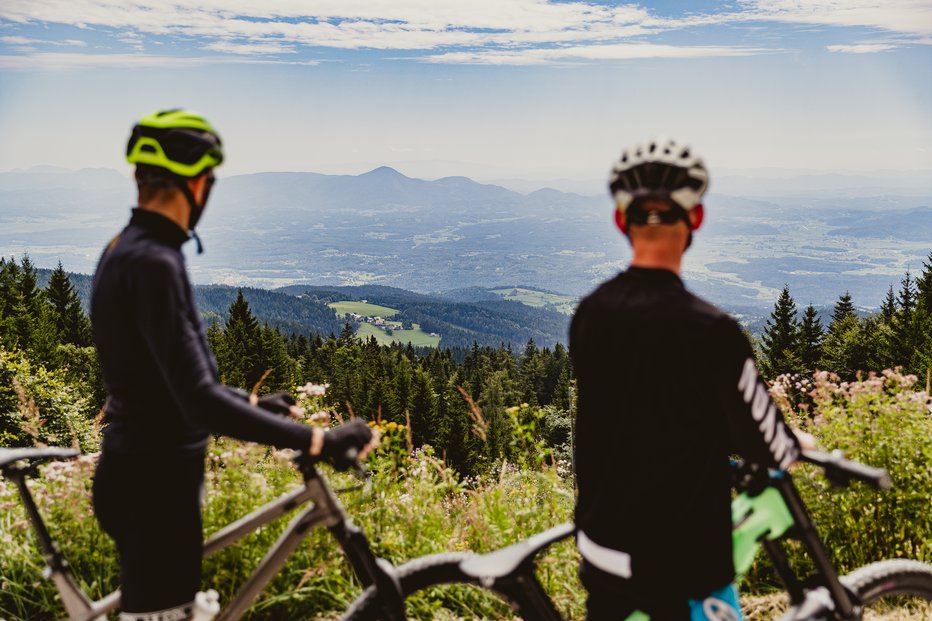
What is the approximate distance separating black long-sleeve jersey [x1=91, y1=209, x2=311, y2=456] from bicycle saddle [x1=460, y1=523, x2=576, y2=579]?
0.84 metres

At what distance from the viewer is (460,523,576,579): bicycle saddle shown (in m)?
2.63

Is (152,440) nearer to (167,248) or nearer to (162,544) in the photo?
(162,544)

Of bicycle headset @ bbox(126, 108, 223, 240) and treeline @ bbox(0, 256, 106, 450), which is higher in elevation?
bicycle headset @ bbox(126, 108, 223, 240)

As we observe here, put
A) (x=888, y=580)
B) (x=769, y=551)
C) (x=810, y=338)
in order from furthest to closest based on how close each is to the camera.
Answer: (x=810, y=338)
(x=888, y=580)
(x=769, y=551)

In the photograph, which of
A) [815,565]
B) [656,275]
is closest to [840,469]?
[815,565]

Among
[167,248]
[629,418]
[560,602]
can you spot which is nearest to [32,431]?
[167,248]

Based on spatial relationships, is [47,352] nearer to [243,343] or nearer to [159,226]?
[243,343]

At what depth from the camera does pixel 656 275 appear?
88.6 inches

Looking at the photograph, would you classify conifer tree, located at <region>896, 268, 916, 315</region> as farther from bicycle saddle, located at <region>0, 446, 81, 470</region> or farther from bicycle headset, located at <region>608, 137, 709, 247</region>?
bicycle saddle, located at <region>0, 446, 81, 470</region>

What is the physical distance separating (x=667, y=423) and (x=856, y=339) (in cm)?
8030

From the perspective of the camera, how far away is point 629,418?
2227mm

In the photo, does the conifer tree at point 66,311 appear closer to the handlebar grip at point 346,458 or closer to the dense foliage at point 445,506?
the dense foliage at point 445,506

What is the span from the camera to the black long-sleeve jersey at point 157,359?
243cm

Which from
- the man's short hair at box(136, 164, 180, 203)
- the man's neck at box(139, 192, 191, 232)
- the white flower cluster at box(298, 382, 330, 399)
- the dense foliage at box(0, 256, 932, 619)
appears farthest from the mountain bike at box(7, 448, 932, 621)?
the white flower cluster at box(298, 382, 330, 399)
